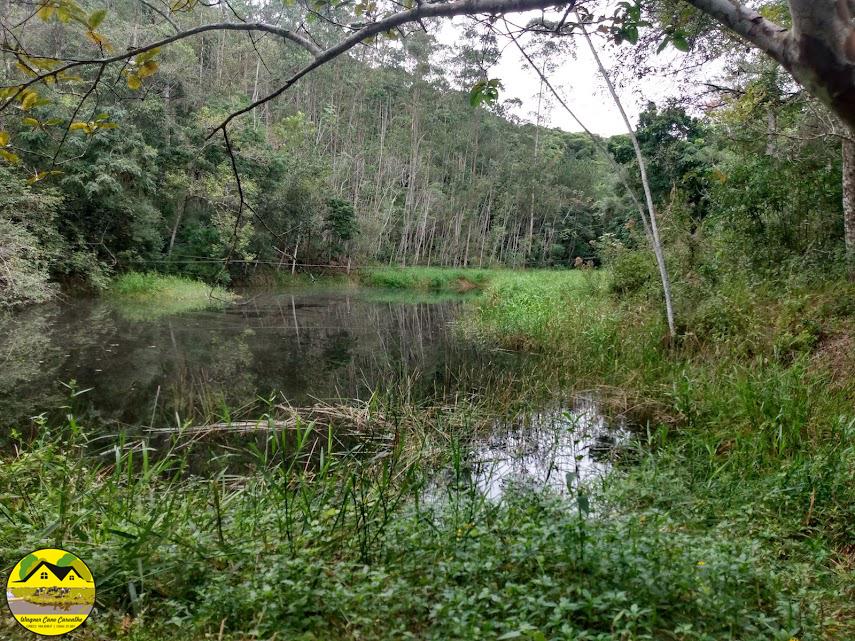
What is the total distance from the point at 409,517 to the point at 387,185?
89.0 ft

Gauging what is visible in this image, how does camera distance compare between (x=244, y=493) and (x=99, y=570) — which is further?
(x=244, y=493)

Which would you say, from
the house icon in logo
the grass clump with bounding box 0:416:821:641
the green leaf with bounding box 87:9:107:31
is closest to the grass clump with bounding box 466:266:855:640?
the grass clump with bounding box 0:416:821:641

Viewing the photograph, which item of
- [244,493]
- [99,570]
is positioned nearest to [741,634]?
[99,570]

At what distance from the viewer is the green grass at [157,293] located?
581 inches

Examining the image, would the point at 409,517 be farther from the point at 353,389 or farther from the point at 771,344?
the point at 771,344

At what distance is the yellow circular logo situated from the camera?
5.31 ft

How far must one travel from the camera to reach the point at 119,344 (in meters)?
9.15

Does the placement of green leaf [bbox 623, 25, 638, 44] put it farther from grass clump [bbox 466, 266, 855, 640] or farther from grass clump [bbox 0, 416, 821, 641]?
grass clump [bbox 466, 266, 855, 640]

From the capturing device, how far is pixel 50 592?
1.71m

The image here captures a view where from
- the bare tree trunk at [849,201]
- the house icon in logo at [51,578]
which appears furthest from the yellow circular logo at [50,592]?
the bare tree trunk at [849,201]

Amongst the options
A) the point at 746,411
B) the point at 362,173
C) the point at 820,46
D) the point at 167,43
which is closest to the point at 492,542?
the point at 820,46

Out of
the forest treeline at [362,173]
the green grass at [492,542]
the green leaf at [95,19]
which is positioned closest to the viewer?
the green leaf at [95,19]

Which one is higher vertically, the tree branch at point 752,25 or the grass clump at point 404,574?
the tree branch at point 752,25

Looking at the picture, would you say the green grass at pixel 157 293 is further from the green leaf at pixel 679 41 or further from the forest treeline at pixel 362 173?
the green leaf at pixel 679 41
